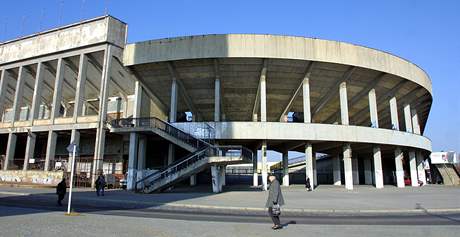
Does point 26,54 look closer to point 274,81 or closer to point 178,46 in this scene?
point 178,46

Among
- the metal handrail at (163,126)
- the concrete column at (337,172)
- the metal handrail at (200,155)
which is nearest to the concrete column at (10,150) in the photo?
the metal handrail at (163,126)

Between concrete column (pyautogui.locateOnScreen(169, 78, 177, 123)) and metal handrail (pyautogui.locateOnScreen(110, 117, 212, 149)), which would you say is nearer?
metal handrail (pyautogui.locateOnScreen(110, 117, 212, 149))

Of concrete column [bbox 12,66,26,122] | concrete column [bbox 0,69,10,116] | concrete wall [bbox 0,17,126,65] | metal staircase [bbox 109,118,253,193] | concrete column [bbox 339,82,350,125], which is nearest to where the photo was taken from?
metal staircase [bbox 109,118,253,193]

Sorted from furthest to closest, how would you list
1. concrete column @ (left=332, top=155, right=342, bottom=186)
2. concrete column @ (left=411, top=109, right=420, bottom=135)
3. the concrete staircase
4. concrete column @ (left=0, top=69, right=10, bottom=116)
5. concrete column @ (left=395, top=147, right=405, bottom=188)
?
the concrete staircase < concrete column @ (left=411, top=109, right=420, bottom=135) < concrete column @ (left=0, top=69, right=10, bottom=116) < concrete column @ (left=332, top=155, right=342, bottom=186) < concrete column @ (left=395, top=147, right=405, bottom=188)

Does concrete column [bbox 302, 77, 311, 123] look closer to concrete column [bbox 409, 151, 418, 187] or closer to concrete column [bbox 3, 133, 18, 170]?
concrete column [bbox 409, 151, 418, 187]

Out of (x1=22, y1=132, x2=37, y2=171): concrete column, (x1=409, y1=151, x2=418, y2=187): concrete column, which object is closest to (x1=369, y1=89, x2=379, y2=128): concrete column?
(x1=409, y1=151, x2=418, y2=187): concrete column

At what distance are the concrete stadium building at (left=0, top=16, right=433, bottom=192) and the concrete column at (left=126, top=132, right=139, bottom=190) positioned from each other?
119 millimetres

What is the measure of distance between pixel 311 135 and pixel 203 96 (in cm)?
1312

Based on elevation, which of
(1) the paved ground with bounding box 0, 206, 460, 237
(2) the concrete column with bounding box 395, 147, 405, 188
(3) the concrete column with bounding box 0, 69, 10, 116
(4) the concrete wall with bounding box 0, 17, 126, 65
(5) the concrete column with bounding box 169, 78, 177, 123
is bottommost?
(1) the paved ground with bounding box 0, 206, 460, 237

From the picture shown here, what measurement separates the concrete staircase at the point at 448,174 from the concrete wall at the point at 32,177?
167ft

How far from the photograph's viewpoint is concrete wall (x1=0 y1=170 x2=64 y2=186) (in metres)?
28.7

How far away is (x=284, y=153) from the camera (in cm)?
3753

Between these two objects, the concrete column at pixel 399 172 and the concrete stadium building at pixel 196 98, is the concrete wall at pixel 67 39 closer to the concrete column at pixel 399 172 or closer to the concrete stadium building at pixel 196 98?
the concrete stadium building at pixel 196 98

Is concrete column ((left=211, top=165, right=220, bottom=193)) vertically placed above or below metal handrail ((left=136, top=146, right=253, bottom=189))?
below
